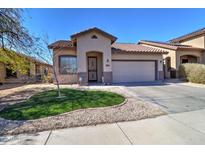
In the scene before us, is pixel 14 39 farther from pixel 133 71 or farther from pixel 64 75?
pixel 133 71

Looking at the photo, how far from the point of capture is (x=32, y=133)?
5.05 m

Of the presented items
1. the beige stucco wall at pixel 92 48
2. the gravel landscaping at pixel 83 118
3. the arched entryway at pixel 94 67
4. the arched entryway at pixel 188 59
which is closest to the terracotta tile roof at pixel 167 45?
the arched entryway at pixel 188 59

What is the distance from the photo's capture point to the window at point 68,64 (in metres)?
15.6

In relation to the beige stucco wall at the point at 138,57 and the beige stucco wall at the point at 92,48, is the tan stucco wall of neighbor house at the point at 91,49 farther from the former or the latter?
the beige stucco wall at the point at 138,57

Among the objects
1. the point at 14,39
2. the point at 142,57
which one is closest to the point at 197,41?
the point at 142,57

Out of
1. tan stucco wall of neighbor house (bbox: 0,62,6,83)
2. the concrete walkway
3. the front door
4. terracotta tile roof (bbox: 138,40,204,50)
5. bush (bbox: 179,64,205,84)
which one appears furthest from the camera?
terracotta tile roof (bbox: 138,40,204,50)

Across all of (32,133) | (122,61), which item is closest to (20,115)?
(32,133)

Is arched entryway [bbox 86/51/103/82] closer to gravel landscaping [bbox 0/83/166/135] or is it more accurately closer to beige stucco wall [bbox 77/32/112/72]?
beige stucco wall [bbox 77/32/112/72]

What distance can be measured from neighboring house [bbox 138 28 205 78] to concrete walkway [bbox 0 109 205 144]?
15.7 meters

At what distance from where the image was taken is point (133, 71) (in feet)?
57.4

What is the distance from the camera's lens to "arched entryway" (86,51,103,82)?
1662 centimetres

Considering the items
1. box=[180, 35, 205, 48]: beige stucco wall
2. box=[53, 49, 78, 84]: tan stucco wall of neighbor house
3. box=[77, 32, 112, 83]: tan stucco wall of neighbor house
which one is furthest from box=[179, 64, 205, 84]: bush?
box=[53, 49, 78, 84]: tan stucco wall of neighbor house

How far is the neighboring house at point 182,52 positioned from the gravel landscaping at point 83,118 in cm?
1453
